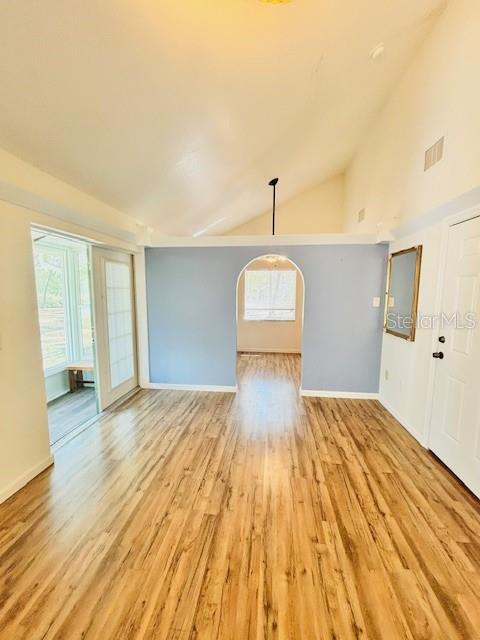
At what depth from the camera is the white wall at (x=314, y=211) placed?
6.16 metres

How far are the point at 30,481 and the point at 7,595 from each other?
987mm

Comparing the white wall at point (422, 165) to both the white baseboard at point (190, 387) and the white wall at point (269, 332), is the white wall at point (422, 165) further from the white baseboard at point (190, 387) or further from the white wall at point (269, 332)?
the white wall at point (269, 332)

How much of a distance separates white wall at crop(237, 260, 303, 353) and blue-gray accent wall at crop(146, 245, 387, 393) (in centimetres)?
276

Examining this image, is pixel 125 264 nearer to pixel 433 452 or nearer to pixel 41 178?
pixel 41 178

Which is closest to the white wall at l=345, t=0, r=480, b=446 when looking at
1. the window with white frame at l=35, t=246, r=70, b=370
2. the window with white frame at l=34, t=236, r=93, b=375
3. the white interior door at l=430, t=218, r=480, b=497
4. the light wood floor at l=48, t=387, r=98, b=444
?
the white interior door at l=430, t=218, r=480, b=497

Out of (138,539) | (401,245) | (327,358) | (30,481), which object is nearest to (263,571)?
(138,539)

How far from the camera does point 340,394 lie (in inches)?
158

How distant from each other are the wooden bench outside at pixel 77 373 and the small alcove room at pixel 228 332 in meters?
0.04

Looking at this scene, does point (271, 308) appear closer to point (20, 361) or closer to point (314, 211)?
point (314, 211)

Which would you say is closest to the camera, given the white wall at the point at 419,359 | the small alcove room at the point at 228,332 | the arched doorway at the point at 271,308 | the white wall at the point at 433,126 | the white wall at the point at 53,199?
the small alcove room at the point at 228,332

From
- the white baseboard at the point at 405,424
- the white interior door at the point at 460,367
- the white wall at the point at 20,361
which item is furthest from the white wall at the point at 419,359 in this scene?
the white wall at the point at 20,361

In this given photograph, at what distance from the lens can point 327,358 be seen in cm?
400

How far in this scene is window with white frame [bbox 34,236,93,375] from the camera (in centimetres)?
394

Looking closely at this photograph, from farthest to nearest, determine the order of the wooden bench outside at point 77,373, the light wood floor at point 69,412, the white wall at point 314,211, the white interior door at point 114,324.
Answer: the white wall at point 314,211 → the wooden bench outside at point 77,373 → the white interior door at point 114,324 → the light wood floor at point 69,412
